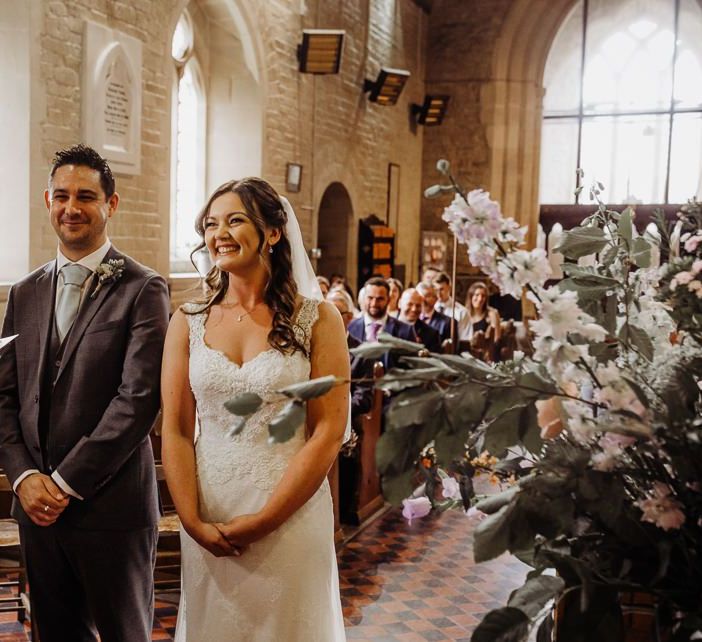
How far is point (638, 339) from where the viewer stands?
43.4 inches

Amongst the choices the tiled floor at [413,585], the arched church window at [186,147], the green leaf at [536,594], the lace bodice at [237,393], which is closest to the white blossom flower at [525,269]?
the green leaf at [536,594]

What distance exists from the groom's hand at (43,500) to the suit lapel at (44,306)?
284 millimetres

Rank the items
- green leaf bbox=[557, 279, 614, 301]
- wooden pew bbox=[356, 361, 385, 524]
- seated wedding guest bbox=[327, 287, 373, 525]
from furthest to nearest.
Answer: wooden pew bbox=[356, 361, 385, 524]
seated wedding guest bbox=[327, 287, 373, 525]
green leaf bbox=[557, 279, 614, 301]

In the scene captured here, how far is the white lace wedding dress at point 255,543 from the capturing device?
2.27m

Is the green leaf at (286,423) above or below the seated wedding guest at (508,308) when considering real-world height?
above

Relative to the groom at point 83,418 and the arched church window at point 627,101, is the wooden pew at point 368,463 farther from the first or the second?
the arched church window at point 627,101

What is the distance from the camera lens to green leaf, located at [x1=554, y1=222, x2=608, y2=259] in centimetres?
123

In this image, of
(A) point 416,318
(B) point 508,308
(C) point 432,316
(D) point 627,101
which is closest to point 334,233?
(B) point 508,308

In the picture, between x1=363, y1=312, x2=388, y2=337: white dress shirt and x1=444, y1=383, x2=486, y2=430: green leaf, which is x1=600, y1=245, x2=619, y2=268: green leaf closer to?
x1=444, y1=383, x2=486, y2=430: green leaf

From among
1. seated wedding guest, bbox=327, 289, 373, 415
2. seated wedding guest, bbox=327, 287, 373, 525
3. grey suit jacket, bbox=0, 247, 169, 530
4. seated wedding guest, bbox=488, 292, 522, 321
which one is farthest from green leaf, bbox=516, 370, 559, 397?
seated wedding guest, bbox=488, 292, 522, 321

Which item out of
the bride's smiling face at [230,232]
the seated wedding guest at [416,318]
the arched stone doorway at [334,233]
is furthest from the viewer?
the arched stone doorway at [334,233]

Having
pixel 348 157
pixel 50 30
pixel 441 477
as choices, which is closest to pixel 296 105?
pixel 348 157

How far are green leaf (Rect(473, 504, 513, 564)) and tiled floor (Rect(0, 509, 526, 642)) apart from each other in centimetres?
319

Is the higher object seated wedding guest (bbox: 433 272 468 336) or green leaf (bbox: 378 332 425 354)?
green leaf (bbox: 378 332 425 354)
